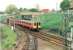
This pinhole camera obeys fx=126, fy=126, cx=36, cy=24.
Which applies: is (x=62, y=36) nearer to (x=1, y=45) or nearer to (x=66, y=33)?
(x=66, y=33)

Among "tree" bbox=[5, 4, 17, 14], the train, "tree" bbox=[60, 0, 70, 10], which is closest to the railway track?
the train

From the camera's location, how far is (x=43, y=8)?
3.60 ft

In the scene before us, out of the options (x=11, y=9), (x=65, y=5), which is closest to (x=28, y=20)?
(x=11, y=9)

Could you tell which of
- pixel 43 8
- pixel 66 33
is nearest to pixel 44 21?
pixel 43 8

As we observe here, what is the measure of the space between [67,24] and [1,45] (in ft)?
1.93

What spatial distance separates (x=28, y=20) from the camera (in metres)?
1.11

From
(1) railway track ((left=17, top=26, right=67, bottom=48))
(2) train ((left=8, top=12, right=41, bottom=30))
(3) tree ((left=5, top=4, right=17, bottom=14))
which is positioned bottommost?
(1) railway track ((left=17, top=26, right=67, bottom=48))

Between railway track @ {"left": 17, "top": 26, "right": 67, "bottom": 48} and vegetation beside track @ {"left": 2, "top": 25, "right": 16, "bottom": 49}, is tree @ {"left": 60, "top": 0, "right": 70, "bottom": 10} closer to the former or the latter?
railway track @ {"left": 17, "top": 26, "right": 67, "bottom": 48}

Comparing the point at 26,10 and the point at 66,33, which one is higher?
the point at 26,10

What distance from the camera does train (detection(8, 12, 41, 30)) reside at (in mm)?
1092

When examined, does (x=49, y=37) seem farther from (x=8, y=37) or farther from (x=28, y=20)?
(x=8, y=37)

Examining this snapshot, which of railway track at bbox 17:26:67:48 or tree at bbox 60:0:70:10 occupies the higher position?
tree at bbox 60:0:70:10

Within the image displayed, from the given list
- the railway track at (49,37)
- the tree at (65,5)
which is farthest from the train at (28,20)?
the tree at (65,5)

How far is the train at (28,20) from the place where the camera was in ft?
3.58
